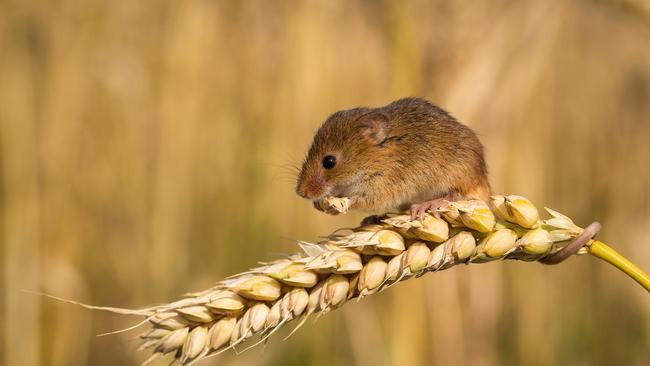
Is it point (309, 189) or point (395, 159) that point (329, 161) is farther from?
point (395, 159)

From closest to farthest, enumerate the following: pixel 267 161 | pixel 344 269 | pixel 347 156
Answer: pixel 344 269 < pixel 347 156 < pixel 267 161

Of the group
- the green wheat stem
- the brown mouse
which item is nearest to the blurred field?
the brown mouse

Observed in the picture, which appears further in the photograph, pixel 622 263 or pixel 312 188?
pixel 312 188

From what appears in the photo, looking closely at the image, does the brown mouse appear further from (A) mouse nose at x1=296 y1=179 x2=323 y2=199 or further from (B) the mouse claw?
(B) the mouse claw

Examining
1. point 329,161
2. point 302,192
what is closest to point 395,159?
point 329,161

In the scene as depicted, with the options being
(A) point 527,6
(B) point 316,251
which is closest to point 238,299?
(B) point 316,251

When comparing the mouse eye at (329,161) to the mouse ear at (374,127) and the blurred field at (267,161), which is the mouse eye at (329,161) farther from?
the blurred field at (267,161)

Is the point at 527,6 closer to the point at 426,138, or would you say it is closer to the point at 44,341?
the point at 426,138
